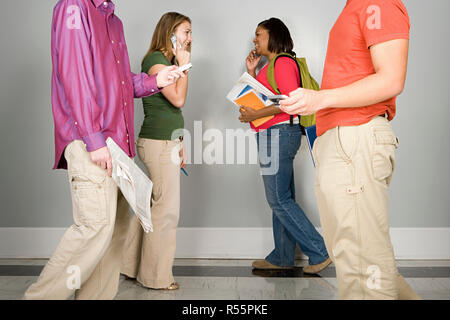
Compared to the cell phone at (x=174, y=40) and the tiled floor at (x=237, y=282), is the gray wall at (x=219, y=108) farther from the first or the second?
the cell phone at (x=174, y=40)

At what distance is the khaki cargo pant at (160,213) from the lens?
7.71 ft

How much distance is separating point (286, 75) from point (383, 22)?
52.9 inches

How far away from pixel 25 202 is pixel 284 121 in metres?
1.91

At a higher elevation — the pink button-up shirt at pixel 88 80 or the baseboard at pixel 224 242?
the pink button-up shirt at pixel 88 80

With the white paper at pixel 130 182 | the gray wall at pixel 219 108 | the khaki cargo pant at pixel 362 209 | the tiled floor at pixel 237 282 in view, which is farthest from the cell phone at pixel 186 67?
the gray wall at pixel 219 108

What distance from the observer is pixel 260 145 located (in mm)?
2707

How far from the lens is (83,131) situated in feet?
5.18

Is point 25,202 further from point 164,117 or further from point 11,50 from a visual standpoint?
point 164,117

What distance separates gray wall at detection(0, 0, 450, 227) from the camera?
3107 mm

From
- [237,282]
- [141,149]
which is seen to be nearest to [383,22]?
[141,149]

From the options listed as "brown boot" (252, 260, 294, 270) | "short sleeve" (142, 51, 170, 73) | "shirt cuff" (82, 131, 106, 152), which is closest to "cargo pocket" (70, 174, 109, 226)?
"shirt cuff" (82, 131, 106, 152)

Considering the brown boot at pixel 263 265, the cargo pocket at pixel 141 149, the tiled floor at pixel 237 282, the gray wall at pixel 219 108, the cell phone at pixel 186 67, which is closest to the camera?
the cell phone at pixel 186 67

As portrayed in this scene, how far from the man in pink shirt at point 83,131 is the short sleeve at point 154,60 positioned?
552mm

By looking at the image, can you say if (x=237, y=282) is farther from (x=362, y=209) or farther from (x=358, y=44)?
(x=358, y=44)
